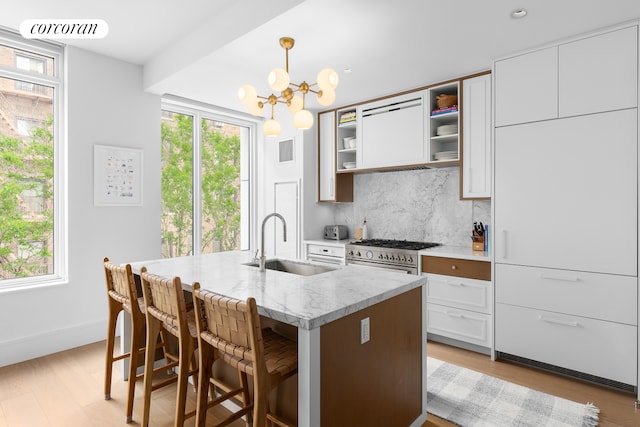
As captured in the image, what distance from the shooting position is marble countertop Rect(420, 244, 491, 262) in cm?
310

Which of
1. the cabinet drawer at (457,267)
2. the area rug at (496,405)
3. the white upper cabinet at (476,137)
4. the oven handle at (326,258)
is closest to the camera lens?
the area rug at (496,405)

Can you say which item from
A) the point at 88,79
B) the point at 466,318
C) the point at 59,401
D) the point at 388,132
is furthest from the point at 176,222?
the point at 466,318

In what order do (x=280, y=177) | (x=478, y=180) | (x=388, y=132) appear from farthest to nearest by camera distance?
(x=280, y=177) < (x=388, y=132) < (x=478, y=180)

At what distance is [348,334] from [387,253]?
2133 mm

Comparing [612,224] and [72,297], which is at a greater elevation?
[612,224]

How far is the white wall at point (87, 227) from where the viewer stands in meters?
3.09

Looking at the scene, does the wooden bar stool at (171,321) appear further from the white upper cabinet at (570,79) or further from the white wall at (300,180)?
the white upper cabinet at (570,79)

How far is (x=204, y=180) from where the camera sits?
4562 mm

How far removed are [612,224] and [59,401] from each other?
12.5 feet

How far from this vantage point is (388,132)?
3881mm

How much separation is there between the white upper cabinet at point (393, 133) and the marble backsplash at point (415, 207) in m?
0.40

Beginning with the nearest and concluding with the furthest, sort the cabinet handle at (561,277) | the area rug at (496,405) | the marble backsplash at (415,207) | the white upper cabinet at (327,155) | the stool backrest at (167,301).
→ 1. the stool backrest at (167,301)
2. the area rug at (496,405)
3. the cabinet handle at (561,277)
4. the marble backsplash at (415,207)
5. the white upper cabinet at (327,155)

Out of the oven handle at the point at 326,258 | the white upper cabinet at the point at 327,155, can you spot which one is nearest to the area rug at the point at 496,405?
the oven handle at the point at 326,258

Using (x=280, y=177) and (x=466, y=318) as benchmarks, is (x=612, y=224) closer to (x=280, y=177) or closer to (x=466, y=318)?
(x=466, y=318)
